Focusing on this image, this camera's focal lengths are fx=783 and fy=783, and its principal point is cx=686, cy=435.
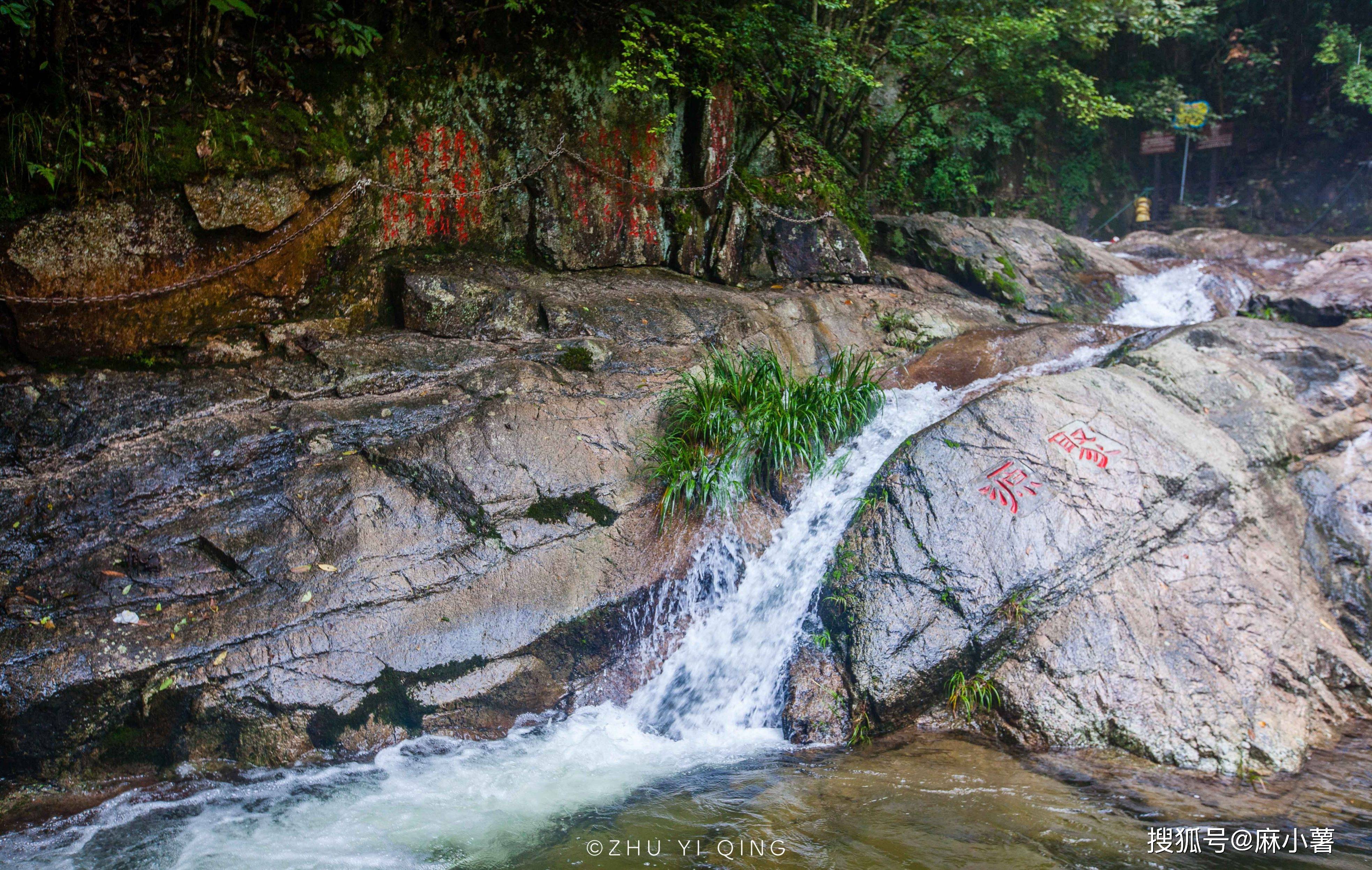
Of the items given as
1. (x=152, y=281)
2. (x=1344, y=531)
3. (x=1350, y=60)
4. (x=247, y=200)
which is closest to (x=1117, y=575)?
(x=1344, y=531)

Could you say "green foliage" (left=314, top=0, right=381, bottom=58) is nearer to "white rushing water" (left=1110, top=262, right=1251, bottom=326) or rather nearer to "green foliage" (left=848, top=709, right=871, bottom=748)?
"green foliage" (left=848, top=709, right=871, bottom=748)

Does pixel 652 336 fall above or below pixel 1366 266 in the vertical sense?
below

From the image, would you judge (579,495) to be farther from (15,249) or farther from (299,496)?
(15,249)

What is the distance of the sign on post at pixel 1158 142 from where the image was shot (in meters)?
13.5

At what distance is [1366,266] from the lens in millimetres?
9062

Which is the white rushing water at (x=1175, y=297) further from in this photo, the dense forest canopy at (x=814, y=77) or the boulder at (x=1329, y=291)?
the dense forest canopy at (x=814, y=77)

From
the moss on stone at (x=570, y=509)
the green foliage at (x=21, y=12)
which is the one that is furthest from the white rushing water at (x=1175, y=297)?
the green foliage at (x=21, y=12)

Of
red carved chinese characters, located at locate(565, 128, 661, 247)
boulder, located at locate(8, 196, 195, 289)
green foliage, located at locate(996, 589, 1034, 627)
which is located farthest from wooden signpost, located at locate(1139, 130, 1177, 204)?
boulder, located at locate(8, 196, 195, 289)

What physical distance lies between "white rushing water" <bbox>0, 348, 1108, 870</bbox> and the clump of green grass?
0.95 feet

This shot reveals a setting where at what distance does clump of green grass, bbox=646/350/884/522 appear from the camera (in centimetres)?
573

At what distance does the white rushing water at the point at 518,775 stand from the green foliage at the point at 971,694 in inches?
39.8

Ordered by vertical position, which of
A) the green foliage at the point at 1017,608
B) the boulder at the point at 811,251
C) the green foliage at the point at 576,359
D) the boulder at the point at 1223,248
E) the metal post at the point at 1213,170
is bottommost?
the green foliage at the point at 1017,608

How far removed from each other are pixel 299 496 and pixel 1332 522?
7.20 metres

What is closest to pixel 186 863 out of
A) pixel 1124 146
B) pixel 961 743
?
pixel 961 743
